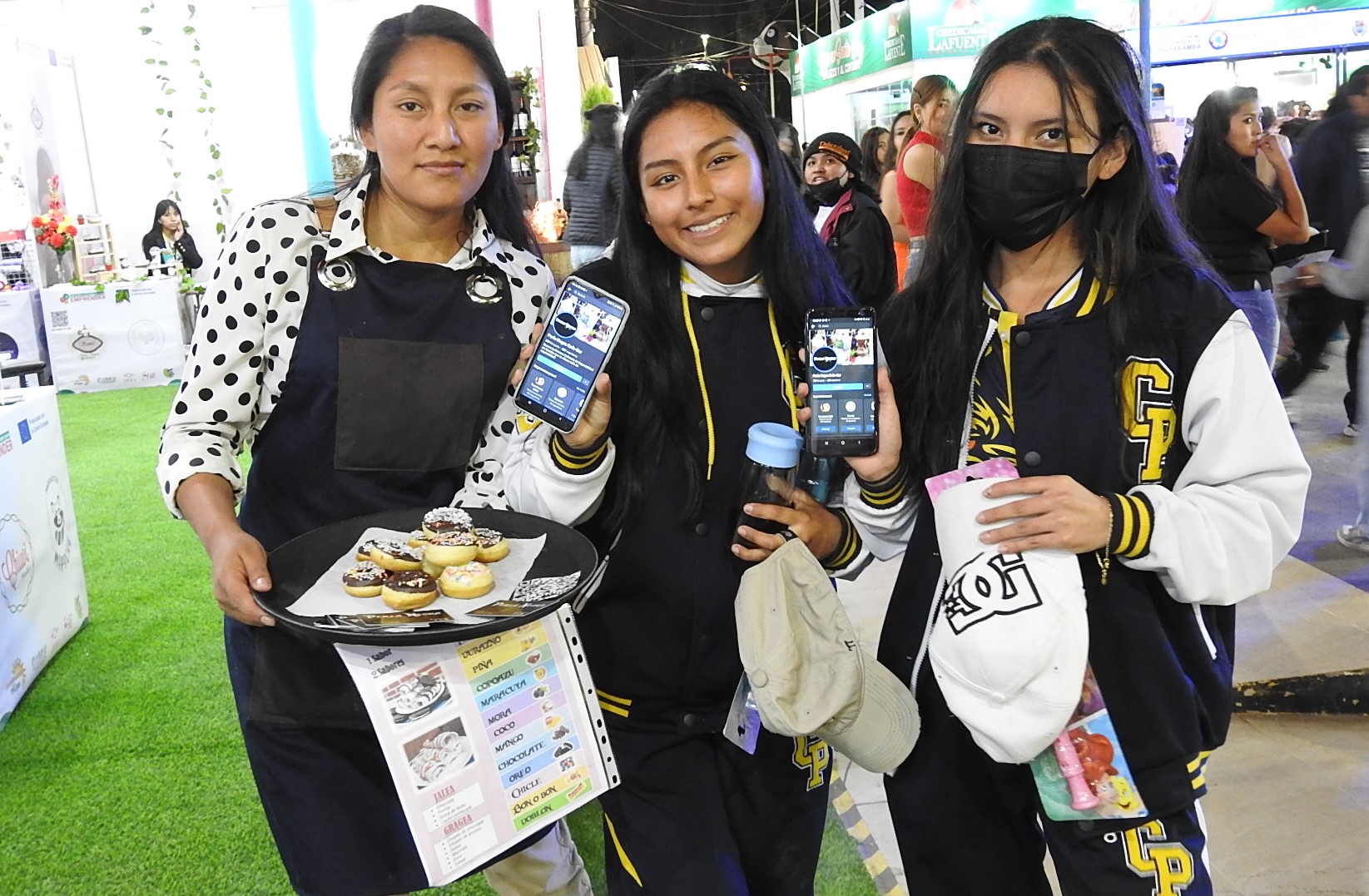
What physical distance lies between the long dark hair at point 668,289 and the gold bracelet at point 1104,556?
574 mm

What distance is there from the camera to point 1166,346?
1.40 metres

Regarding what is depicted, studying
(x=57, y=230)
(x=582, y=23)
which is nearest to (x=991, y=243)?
(x=57, y=230)

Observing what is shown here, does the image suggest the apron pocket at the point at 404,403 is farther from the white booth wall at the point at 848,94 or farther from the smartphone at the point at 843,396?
the white booth wall at the point at 848,94

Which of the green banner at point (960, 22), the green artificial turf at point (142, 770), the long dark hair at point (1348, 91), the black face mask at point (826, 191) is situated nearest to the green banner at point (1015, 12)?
the green banner at point (960, 22)

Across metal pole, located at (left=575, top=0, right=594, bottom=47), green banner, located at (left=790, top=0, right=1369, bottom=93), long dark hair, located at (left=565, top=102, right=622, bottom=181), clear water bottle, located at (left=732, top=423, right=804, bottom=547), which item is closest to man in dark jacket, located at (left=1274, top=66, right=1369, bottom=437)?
green banner, located at (left=790, top=0, right=1369, bottom=93)

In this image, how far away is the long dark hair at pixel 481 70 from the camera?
1785mm

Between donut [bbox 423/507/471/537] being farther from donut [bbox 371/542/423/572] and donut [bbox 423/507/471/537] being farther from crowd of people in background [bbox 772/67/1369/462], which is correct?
crowd of people in background [bbox 772/67/1369/462]

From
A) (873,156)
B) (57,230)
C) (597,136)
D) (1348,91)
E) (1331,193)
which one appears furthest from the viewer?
(57,230)

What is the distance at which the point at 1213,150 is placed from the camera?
500cm

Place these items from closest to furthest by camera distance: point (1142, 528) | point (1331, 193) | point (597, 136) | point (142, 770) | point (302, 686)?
point (1142, 528) → point (302, 686) → point (142, 770) → point (1331, 193) → point (597, 136)

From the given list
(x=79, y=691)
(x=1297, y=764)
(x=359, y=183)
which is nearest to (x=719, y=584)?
(x=359, y=183)

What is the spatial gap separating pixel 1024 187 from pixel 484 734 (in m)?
1.09

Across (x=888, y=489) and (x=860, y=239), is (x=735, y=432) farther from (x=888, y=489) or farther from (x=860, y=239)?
(x=860, y=239)

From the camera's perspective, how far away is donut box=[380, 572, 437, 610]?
141 cm
